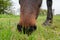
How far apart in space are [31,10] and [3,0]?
21.8 meters

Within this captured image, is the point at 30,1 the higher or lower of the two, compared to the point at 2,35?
higher

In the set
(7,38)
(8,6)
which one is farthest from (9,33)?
(8,6)

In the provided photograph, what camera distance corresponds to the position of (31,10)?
9.02ft

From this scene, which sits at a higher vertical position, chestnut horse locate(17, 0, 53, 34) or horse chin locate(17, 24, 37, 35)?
chestnut horse locate(17, 0, 53, 34)

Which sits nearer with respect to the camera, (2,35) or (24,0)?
(24,0)

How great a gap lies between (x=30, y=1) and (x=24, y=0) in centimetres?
9

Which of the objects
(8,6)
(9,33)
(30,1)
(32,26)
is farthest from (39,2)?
(8,6)

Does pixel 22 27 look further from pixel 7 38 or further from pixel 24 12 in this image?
pixel 7 38

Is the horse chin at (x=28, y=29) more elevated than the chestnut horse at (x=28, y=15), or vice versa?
the chestnut horse at (x=28, y=15)

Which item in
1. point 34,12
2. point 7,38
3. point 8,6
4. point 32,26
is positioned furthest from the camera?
point 8,6

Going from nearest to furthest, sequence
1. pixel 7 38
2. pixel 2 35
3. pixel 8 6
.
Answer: pixel 7 38 → pixel 2 35 → pixel 8 6

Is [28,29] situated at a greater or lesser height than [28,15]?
lesser

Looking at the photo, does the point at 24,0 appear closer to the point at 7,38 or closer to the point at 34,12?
the point at 34,12

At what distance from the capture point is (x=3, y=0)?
2419 centimetres
